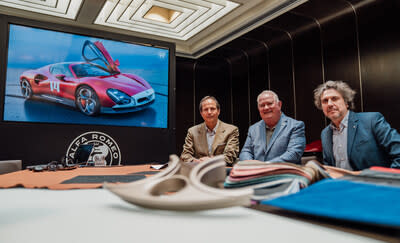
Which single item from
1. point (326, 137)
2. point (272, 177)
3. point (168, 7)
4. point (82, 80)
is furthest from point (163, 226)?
point (168, 7)

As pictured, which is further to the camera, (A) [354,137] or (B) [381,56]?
(B) [381,56]

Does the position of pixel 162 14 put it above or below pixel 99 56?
above

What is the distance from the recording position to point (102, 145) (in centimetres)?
366

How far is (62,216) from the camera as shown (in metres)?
0.47

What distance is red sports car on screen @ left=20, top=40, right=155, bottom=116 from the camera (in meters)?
3.39

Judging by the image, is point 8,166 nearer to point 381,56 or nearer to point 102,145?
point 102,145

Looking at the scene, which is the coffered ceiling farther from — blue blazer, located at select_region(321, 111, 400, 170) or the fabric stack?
the fabric stack

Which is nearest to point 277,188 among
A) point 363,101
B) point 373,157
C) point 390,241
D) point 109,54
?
point 390,241

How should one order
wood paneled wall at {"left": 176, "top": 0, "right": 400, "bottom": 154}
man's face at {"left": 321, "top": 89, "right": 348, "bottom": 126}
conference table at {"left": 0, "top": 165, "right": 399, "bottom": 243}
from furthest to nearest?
wood paneled wall at {"left": 176, "top": 0, "right": 400, "bottom": 154}
man's face at {"left": 321, "top": 89, "right": 348, "bottom": 126}
conference table at {"left": 0, "top": 165, "right": 399, "bottom": 243}

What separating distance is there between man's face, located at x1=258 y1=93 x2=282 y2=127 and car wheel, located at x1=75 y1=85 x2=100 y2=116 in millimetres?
2262

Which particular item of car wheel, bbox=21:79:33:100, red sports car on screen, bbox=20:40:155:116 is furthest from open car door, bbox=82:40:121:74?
car wheel, bbox=21:79:33:100

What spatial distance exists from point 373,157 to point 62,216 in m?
2.25

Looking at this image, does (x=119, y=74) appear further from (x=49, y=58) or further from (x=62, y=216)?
(x=62, y=216)

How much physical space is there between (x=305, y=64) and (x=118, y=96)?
3.27 m
